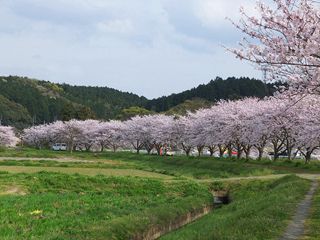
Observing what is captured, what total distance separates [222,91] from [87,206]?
128047 millimetres

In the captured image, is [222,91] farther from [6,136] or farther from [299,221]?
[299,221]

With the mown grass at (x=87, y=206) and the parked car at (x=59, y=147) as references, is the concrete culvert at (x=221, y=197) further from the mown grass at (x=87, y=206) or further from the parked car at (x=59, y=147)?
the parked car at (x=59, y=147)

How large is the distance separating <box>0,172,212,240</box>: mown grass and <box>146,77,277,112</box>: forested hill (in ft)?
329

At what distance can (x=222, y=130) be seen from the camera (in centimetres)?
5756

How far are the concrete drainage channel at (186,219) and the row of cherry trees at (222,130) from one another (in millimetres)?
7051

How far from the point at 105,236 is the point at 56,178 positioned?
16.6 metres

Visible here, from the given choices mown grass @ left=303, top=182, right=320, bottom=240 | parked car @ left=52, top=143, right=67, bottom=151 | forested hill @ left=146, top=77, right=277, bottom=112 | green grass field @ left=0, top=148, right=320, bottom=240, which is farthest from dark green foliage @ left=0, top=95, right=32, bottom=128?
mown grass @ left=303, top=182, right=320, bottom=240

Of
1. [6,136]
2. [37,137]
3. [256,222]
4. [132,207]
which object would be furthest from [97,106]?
[256,222]

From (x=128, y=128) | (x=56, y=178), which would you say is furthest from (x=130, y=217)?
(x=128, y=128)

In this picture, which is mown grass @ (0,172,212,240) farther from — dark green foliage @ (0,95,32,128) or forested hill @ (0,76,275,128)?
dark green foliage @ (0,95,32,128)

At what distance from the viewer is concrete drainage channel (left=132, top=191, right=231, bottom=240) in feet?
58.9

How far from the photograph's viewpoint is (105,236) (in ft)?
47.4

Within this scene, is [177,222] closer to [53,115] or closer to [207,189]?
[207,189]

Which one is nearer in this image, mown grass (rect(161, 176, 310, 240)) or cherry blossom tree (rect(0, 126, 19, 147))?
mown grass (rect(161, 176, 310, 240))
